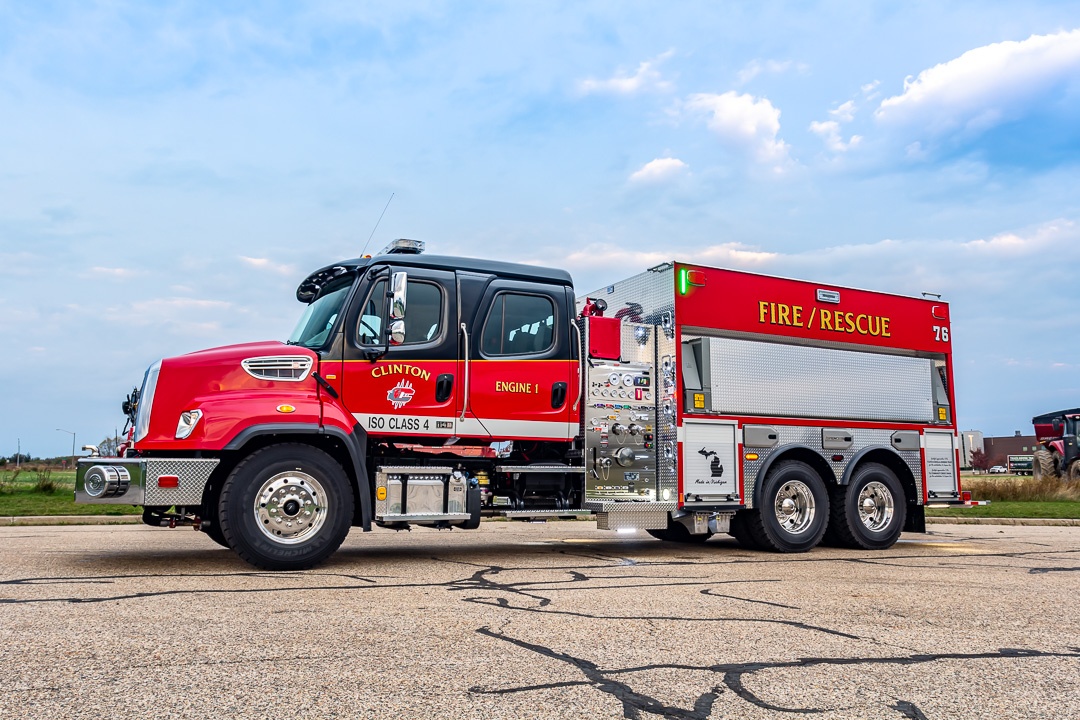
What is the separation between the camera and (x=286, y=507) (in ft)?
26.5

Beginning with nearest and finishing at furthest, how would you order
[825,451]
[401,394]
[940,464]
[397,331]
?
[397,331] < [401,394] < [825,451] < [940,464]

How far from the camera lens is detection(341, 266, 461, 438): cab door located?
8.77 metres

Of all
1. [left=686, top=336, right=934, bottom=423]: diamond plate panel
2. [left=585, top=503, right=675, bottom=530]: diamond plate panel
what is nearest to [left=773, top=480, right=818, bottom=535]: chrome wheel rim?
[left=686, top=336, right=934, bottom=423]: diamond plate panel

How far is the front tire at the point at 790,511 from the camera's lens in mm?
10773

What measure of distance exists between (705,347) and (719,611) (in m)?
4.99

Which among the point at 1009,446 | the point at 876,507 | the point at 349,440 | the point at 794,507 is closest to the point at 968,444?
the point at 876,507

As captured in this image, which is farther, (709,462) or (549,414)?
(709,462)

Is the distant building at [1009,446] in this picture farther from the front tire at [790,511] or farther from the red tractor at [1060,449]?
the front tire at [790,511]

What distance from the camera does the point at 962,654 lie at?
4.78 metres

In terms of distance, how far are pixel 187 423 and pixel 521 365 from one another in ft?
11.0

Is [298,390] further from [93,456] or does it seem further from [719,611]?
[719,611]

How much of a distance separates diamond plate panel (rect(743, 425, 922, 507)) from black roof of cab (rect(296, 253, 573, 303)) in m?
3.13

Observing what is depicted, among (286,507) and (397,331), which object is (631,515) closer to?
(397,331)

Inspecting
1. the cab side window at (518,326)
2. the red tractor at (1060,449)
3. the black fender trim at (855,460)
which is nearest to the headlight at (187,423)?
the cab side window at (518,326)
